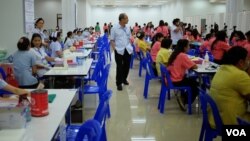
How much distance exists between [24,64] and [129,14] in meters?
26.3

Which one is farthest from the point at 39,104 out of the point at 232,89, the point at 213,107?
the point at 232,89

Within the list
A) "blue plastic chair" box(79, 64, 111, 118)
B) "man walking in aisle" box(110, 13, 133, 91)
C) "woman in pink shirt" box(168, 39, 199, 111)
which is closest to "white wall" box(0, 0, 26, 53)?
"man walking in aisle" box(110, 13, 133, 91)

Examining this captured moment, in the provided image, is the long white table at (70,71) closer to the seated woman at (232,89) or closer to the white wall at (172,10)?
the seated woman at (232,89)

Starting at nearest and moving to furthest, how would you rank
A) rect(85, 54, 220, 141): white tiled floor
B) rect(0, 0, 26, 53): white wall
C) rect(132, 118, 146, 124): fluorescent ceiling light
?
1. rect(85, 54, 220, 141): white tiled floor
2. rect(132, 118, 146, 124): fluorescent ceiling light
3. rect(0, 0, 26, 53): white wall

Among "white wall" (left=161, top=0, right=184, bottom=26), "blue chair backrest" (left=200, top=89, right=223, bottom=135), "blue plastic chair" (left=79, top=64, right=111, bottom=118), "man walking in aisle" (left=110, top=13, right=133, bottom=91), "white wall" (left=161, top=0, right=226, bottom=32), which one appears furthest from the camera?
"white wall" (left=161, top=0, right=184, bottom=26)

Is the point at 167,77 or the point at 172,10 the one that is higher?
the point at 172,10

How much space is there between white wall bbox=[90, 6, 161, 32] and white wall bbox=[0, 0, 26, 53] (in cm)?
2424

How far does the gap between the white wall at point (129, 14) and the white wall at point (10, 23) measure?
954 inches

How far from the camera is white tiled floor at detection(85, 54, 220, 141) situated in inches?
147

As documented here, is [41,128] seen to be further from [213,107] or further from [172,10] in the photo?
[172,10]

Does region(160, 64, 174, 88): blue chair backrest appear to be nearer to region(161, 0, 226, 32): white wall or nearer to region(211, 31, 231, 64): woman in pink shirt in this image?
region(211, 31, 231, 64): woman in pink shirt

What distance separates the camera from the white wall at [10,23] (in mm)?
5496

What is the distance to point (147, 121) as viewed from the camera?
4.30 m

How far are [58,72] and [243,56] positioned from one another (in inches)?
98.0
